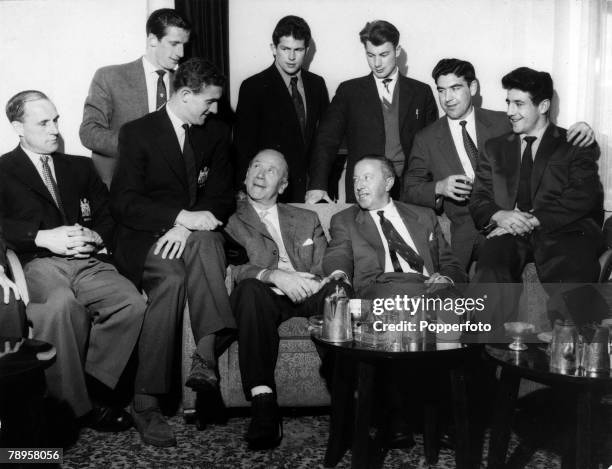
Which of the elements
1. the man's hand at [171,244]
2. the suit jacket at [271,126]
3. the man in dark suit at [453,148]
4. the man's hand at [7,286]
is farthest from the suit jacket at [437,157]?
the man's hand at [7,286]

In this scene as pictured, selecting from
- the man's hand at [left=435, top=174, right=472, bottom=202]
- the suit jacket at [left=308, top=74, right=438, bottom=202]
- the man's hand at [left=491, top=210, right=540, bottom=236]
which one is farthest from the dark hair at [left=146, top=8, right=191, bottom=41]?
the man's hand at [left=491, top=210, right=540, bottom=236]

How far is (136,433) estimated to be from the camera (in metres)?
2.94

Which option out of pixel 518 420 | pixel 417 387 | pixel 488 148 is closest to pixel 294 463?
pixel 417 387

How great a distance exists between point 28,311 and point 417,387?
66.3 inches

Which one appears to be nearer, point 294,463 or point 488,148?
point 294,463

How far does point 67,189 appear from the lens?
3.35 metres

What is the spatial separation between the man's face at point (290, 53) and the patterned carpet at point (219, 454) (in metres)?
2.22

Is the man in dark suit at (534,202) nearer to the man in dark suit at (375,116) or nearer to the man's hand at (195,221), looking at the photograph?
the man in dark suit at (375,116)

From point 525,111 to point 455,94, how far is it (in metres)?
0.44

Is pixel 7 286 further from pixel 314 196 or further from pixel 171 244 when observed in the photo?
pixel 314 196

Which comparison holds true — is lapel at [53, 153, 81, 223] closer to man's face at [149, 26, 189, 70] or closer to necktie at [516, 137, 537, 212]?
man's face at [149, 26, 189, 70]

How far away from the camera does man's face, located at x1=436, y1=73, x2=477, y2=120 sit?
153 inches

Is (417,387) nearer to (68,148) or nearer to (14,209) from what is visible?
(14,209)

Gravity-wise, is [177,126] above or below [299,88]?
below
